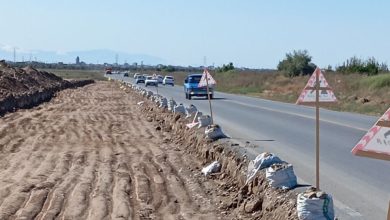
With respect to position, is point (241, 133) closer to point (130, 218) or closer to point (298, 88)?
point (130, 218)

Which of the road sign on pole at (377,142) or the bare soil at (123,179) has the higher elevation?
the road sign on pole at (377,142)

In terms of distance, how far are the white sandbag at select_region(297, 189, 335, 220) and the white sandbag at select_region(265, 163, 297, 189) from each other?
91.7 inches

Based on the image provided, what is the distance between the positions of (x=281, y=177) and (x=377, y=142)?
4.61 m

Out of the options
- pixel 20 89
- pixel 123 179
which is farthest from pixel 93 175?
pixel 20 89

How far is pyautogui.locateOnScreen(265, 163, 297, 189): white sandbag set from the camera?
10859mm

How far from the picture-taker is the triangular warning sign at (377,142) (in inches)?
249

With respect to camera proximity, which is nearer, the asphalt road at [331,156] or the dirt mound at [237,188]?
the dirt mound at [237,188]

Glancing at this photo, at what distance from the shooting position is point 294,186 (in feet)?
36.0

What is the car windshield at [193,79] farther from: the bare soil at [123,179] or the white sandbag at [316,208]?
the white sandbag at [316,208]

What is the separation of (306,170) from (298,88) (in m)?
54.5

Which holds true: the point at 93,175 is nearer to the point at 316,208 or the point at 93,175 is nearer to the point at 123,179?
the point at 123,179

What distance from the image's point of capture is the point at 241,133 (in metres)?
22.5

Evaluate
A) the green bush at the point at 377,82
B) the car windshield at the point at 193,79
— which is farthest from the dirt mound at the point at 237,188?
the car windshield at the point at 193,79

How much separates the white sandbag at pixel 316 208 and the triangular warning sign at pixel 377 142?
2039 mm
